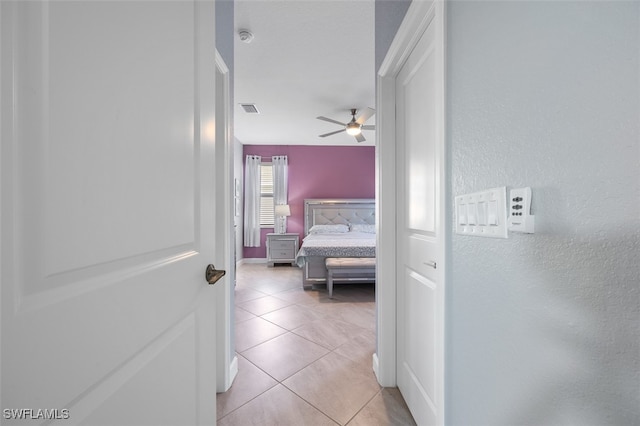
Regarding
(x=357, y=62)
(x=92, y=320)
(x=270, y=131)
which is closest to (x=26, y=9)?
(x=92, y=320)

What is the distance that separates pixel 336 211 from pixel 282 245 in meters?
1.39

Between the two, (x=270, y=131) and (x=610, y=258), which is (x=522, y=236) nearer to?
(x=610, y=258)

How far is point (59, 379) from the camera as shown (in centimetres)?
42

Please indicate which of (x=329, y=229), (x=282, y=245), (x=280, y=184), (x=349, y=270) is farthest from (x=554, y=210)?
(x=280, y=184)

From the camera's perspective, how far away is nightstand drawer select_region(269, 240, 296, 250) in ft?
18.2

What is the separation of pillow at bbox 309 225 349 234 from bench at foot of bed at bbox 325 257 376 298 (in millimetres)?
1698

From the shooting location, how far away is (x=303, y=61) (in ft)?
9.02

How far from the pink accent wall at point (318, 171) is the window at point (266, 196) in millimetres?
286

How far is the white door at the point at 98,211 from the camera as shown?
0.38 m

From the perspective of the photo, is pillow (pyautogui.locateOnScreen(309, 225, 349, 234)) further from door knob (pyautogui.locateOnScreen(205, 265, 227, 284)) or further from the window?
door knob (pyautogui.locateOnScreen(205, 265, 227, 284))

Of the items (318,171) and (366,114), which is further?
(318,171)

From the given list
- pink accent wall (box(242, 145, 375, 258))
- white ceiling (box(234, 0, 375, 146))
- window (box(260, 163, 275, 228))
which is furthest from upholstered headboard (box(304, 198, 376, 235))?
white ceiling (box(234, 0, 375, 146))

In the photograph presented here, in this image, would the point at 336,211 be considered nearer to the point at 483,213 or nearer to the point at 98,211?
the point at 483,213

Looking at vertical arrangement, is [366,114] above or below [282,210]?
above
